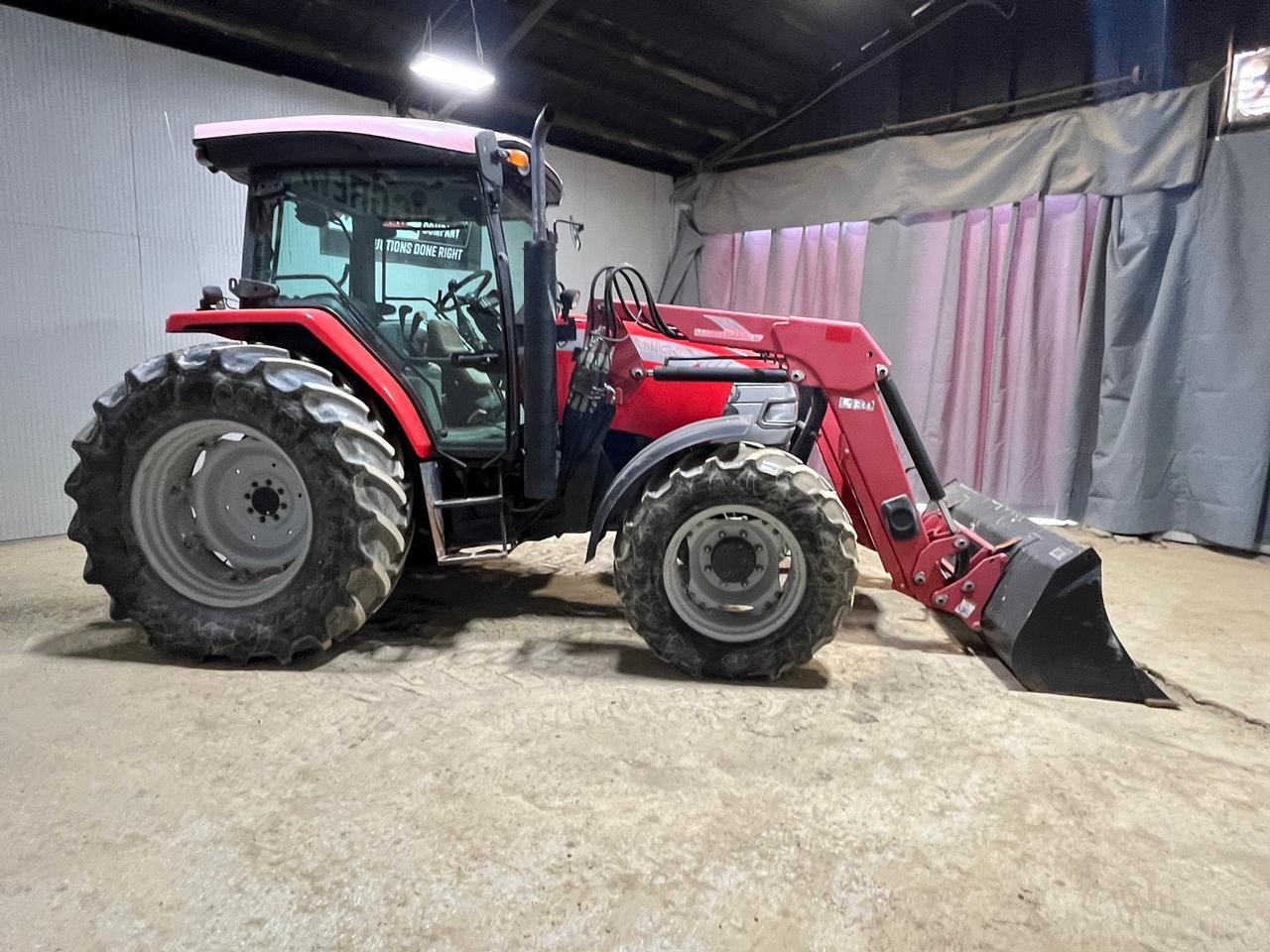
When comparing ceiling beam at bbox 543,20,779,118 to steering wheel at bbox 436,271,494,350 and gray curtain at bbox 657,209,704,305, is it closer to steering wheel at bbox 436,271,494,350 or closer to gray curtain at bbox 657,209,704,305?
gray curtain at bbox 657,209,704,305

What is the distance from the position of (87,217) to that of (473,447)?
3.46 meters

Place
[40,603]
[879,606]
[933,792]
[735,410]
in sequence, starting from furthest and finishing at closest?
[879,606], [40,603], [735,410], [933,792]

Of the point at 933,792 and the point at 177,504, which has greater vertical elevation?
the point at 177,504

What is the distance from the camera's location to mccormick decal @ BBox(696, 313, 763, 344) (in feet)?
9.42

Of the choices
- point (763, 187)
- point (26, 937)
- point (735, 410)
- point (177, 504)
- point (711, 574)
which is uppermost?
point (763, 187)

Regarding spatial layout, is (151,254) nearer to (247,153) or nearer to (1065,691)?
(247,153)

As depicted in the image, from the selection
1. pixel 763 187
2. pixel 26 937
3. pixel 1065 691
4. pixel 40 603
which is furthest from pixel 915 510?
pixel 763 187

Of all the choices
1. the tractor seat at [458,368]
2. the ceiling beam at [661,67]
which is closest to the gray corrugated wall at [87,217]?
the ceiling beam at [661,67]

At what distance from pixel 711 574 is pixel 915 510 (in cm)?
80

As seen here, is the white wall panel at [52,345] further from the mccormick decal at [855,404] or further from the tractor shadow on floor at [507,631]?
the mccormick decal at [855,404]

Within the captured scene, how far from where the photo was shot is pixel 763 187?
6.67m

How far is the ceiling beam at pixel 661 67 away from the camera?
514cm

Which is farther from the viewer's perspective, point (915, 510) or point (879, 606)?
point (879, 606)

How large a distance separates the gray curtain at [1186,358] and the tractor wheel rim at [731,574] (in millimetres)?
3708
